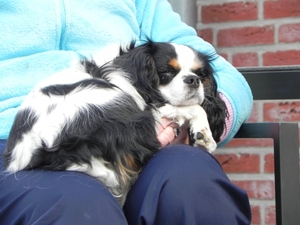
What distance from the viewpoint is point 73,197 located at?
4.39ft

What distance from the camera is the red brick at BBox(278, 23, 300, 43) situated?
2.82 meters

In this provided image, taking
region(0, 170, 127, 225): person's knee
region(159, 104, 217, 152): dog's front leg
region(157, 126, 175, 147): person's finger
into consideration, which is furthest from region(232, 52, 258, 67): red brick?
region(0, 170, 127, 225): person's knee

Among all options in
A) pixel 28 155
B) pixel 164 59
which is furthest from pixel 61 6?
pixel 28 155

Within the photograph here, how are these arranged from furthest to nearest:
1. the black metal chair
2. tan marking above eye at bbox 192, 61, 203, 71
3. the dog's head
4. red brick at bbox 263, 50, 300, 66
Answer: red brick at bbox 263, 50, 300, 66 → tan marking above eye at bbox 192, 61, 203, 71 → the dog's head → the black metal chair

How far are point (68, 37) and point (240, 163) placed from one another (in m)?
1.22

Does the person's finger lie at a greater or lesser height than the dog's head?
lesser

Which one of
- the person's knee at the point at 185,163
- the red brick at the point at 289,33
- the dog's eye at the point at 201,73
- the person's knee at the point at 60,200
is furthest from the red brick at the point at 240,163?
the person's knee at the point at 60,200

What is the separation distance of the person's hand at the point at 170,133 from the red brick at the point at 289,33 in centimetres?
108

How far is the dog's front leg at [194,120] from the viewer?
6.18 feet

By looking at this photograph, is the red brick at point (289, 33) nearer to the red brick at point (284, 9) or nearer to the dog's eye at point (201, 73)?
the red brick at point (284, 9)

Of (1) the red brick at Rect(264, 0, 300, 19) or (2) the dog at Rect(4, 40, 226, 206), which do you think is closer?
(2) the dog at Rect(4, 40, 226, 206)

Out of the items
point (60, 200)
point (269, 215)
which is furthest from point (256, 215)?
point (60, 200)

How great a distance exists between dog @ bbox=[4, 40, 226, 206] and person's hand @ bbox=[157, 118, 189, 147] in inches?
1.1

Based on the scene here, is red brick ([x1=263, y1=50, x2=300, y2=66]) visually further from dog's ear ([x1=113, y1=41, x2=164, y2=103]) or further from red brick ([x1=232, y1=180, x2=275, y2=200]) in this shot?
dog's ear ([x1=113, y1=41, x2=164, y2=103])
